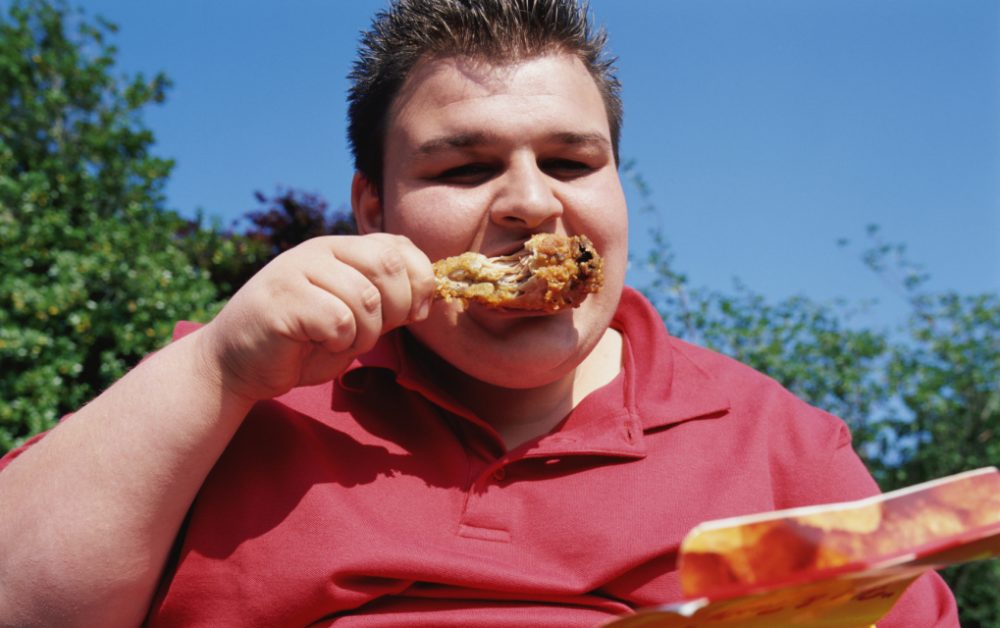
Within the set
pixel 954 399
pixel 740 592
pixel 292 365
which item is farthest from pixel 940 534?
pixel 954 399

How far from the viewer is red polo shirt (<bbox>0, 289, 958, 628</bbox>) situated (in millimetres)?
1581

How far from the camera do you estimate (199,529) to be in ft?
5.43

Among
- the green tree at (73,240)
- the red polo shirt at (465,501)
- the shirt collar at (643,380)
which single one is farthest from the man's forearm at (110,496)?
the green tree at (73,240)

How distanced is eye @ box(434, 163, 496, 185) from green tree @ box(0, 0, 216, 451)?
13.3 ft

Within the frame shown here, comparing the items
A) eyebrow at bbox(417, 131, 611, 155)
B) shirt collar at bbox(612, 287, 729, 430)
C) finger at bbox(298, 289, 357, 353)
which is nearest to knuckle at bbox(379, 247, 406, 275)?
finger at bbox(298, 289, 357, 353)

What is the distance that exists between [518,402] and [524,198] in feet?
1.76

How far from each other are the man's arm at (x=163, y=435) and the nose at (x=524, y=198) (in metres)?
0.25

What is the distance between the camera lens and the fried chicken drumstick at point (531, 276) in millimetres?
1645

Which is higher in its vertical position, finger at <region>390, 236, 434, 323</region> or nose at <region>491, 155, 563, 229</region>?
nose at <region>491, 155, 563, 229</region>

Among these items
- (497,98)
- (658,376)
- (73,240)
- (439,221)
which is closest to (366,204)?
(439,221)

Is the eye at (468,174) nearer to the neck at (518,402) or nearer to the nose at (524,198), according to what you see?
the nose at (524,198)

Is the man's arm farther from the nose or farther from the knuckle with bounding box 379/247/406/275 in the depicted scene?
the nose

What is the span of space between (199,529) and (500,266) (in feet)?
2.71

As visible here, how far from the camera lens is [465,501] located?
1.71 m
